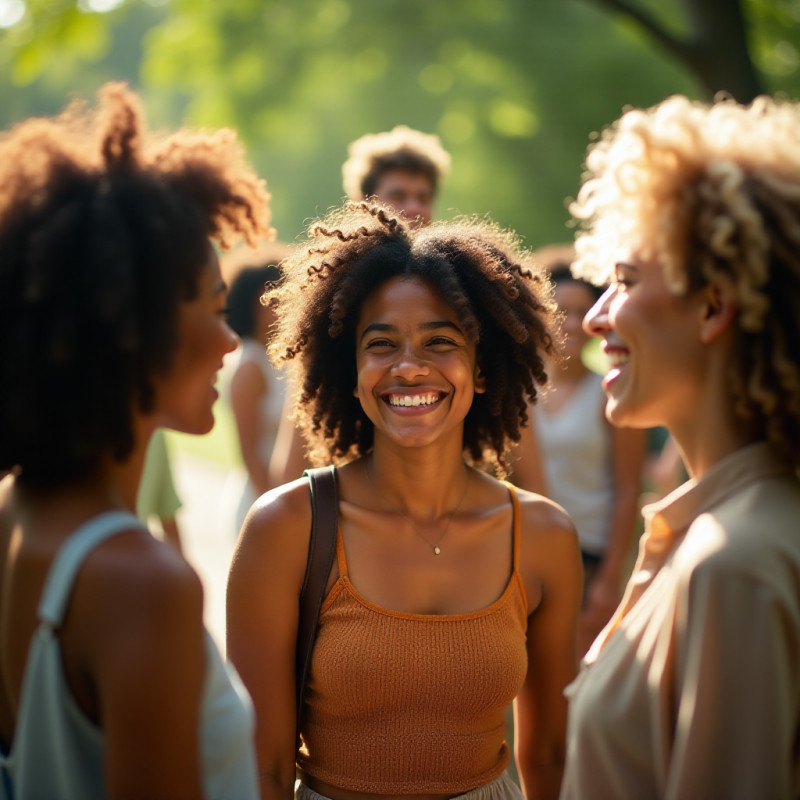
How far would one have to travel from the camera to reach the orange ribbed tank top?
2666 mm

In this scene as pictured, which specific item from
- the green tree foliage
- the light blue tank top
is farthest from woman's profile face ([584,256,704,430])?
the green tree foliage

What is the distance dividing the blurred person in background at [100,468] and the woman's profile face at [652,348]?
0.97 m

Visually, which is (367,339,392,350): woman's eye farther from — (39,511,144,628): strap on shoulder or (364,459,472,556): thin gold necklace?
(39,511,144,628): strap on shoulder

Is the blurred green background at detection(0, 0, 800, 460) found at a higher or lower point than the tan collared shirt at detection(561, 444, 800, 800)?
higher

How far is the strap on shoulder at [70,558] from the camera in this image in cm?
173

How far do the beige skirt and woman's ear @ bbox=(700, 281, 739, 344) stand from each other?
57.7 inches

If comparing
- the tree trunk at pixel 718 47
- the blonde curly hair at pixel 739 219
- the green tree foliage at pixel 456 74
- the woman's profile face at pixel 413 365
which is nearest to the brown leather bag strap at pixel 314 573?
the woman's profile face at pixel 413 365

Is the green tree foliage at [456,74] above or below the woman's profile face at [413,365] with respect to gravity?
above

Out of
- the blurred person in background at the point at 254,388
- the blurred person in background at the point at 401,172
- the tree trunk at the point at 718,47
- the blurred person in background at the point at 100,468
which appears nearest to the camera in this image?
the blurred person in background at the point at 100,468

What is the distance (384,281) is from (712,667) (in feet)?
5.59

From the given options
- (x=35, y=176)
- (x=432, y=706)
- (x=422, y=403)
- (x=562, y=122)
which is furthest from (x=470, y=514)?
(x=562, y=122)

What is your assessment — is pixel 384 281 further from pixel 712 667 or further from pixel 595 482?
pixel 595 482

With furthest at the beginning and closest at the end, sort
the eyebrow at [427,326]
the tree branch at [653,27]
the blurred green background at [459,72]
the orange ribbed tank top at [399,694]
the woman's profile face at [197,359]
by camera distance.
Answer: the blurred green background at [459,72], the tree branch at [653,27], the eyebrow at [427,326], the orange ribbed tank top at [399,694], the woman's profile face at [197,359]

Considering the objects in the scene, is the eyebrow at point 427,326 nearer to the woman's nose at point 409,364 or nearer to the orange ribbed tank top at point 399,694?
the woman's nose at point 409,364
